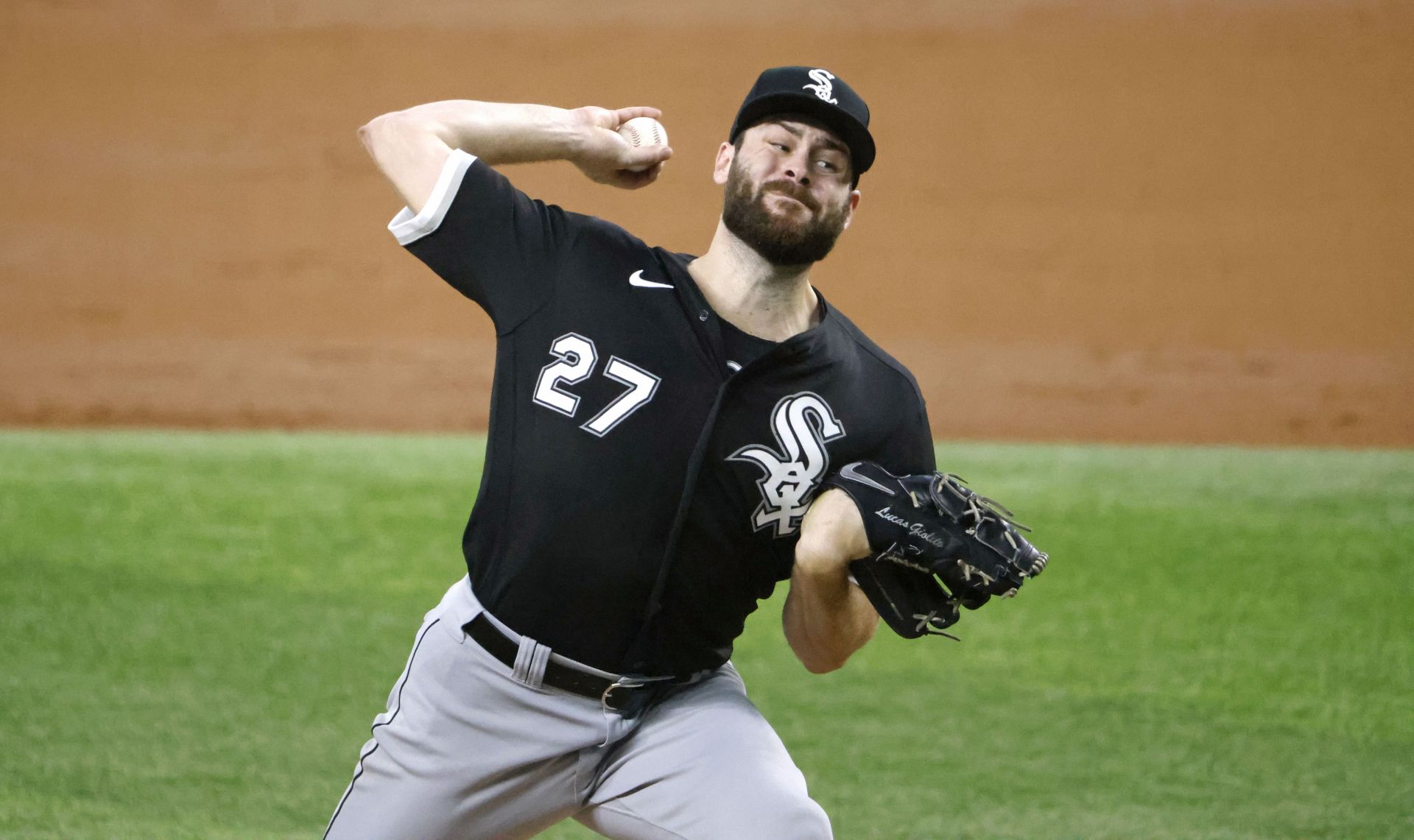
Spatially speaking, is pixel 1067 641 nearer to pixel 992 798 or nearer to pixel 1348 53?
pixel 992 798

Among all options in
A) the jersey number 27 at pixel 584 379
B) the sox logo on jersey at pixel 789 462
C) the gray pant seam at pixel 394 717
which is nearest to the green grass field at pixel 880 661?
the gray pant seam at pixel 394 717

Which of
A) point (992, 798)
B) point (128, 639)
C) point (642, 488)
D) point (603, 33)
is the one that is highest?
point (603, 33)

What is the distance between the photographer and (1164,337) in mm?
12969

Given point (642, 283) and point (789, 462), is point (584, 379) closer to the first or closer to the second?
point (642, 283)

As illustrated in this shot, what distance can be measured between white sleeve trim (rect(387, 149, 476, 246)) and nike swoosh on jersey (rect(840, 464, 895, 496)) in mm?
894

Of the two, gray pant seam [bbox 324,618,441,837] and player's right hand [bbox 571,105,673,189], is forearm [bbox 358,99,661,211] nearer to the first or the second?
player's right hand [bbox 571,105,673,189]

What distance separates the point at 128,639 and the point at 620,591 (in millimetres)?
3867

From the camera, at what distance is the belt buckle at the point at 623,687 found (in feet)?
8.79

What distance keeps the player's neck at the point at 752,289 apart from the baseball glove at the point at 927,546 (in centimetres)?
33

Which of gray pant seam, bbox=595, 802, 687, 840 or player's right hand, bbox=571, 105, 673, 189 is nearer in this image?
Answer: gray pant seam, bbox=595, 802, 687, 840

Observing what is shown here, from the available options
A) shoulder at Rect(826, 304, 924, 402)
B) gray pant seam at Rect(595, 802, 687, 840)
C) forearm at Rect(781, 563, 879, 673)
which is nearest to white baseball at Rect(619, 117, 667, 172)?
shoulder at Rect(826, 304, 924, 402)

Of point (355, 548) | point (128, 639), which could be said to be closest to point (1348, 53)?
point (355, 548)

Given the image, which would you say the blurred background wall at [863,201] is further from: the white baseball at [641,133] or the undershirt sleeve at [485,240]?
the undershirt sleeve at [485,240]

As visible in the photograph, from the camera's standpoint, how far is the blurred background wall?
1267cm
